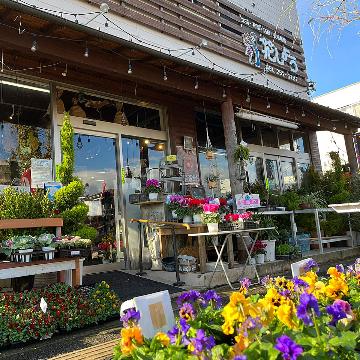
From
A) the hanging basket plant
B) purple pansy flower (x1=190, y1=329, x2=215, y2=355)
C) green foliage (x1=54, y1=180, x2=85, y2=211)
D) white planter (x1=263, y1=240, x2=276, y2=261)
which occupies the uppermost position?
the hanging basket plant

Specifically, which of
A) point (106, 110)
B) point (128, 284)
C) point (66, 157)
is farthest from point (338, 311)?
point (106, 110)

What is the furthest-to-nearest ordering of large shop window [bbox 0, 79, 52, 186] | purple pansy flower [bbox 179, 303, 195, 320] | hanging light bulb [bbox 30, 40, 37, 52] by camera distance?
large shop window [bbox 0, 79, 52, 186] → hanging light bulb [bbox 30, 40, 37, 52] → purple pansy flower [bbox 179, 303, 195, 320]

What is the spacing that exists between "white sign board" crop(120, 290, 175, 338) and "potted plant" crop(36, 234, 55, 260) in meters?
2.67

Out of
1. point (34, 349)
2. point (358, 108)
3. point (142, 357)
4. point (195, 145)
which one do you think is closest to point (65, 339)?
point (34, 349)

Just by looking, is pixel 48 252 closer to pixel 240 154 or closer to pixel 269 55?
pixel 240 154

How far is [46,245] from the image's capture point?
189 inches

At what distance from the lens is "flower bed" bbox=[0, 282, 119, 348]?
12.7ft

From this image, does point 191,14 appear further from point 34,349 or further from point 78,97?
point 34,349

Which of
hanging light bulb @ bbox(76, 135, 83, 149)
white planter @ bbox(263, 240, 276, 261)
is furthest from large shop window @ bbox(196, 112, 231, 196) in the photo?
hanging light bulb @ bbox(76, 135, 83, 149)

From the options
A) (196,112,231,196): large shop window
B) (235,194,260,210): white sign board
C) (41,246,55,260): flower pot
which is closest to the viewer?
(41,246,55,260): flower pot

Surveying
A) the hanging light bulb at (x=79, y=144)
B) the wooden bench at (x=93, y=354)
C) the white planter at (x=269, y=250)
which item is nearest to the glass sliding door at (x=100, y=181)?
the hanging light bulb at (x=79, y=144)

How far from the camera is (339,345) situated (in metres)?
1.69

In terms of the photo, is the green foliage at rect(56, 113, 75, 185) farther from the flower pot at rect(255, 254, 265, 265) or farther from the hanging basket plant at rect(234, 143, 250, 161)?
the flower pot at rect(255, 254, 265, 265)

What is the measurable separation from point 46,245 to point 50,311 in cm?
92
